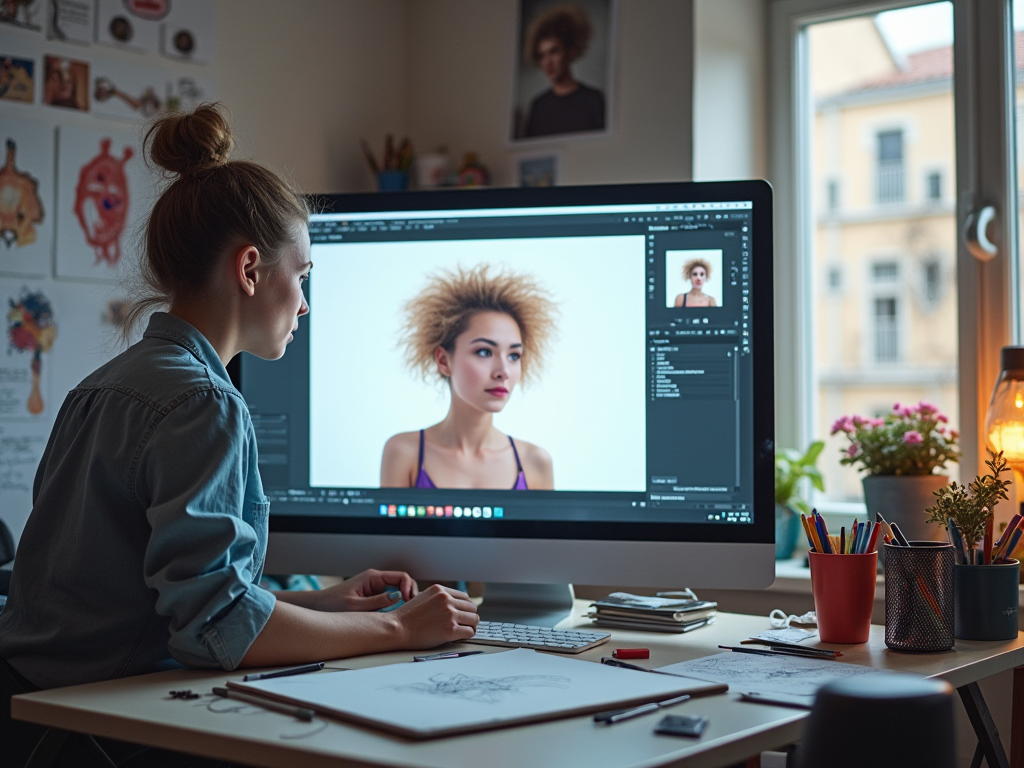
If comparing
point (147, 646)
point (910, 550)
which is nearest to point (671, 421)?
point (910, 550)

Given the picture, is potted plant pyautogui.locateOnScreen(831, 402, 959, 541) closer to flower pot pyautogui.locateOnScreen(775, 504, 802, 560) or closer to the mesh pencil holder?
flower pot pyautogui.locateOnScreen(775, 504, 802, 560)

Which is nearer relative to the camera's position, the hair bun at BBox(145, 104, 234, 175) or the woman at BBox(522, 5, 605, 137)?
the hair bun at BBox(145, 104, 234, 175)

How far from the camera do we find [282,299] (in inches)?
42.6

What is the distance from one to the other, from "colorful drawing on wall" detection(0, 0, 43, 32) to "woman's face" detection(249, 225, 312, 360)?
38.8 inches

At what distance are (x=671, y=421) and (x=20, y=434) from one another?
1.19 m

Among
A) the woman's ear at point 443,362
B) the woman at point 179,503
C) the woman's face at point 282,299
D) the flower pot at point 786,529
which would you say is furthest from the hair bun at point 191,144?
the flower pot at point 786,529

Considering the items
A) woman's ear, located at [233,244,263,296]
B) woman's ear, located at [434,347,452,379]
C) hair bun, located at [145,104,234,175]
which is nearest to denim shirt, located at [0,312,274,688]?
woman's ear, located at [233,244,263,296]

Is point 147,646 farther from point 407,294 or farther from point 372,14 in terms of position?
point 372,14

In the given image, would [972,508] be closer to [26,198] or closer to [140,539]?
[140,539]

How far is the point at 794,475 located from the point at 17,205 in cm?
146

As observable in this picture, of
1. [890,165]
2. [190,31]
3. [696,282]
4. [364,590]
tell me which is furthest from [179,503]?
[890,165]

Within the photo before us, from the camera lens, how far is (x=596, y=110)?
2123mm

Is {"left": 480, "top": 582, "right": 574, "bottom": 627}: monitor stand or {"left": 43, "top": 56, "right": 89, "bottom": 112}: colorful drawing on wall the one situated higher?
{"left": 43, "top": 56, "right": 89, "bottom": 112}: colorful drawing on wall

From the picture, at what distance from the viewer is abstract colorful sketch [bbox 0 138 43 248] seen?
1.73 meters
